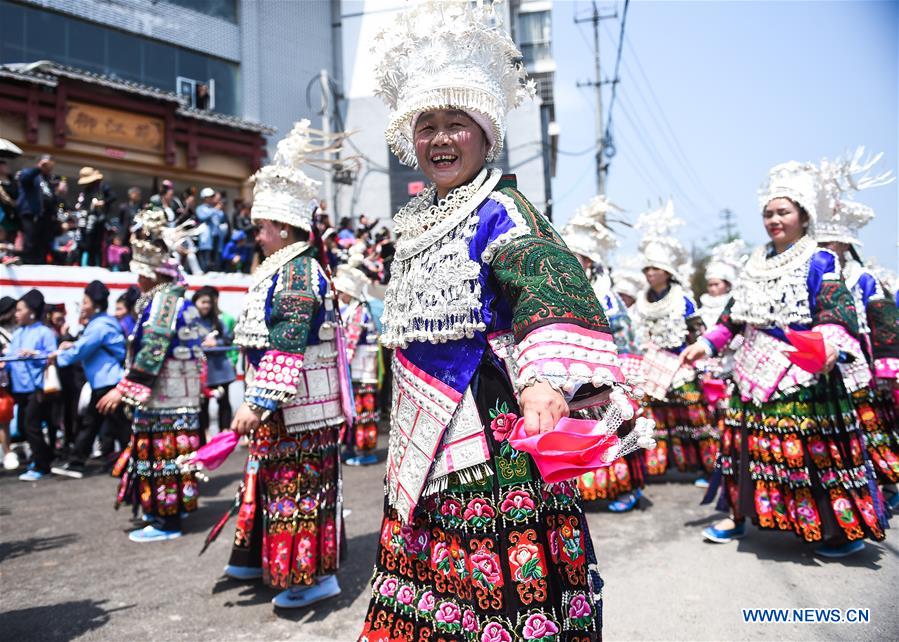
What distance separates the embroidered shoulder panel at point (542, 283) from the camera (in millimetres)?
1785

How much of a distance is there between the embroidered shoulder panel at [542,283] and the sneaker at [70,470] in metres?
7.46

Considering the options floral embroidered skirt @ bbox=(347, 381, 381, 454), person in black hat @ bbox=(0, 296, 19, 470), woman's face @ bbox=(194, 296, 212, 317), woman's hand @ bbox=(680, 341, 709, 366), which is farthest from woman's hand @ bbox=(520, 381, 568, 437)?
woman's face @ bbox=(194, 296, 212, 317)

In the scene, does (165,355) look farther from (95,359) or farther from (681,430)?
(681,430)

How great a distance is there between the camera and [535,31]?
2505 cm

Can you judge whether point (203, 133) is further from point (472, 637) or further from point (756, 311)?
point (472, 637)

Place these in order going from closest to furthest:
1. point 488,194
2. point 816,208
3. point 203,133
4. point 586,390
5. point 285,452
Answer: point 586,390, point 488,194, point 285,452, point 816,208, point 203,133

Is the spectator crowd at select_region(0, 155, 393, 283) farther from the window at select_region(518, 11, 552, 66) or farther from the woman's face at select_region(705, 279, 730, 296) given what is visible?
the window at select_region(518, 11, 552, 66)

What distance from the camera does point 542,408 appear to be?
165 cm

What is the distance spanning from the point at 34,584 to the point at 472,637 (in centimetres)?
360

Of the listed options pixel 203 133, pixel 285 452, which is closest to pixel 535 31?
pixel 203 133

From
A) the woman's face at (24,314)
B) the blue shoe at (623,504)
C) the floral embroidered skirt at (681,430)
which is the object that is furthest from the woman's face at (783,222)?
the woman's face at (24,314)

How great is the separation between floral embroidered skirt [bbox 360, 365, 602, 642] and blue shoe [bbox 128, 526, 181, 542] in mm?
3603

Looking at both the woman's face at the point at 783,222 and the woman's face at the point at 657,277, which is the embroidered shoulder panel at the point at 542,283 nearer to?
the woman's face at the point at 783,222

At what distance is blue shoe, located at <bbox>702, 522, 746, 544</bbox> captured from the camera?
4.68 m
